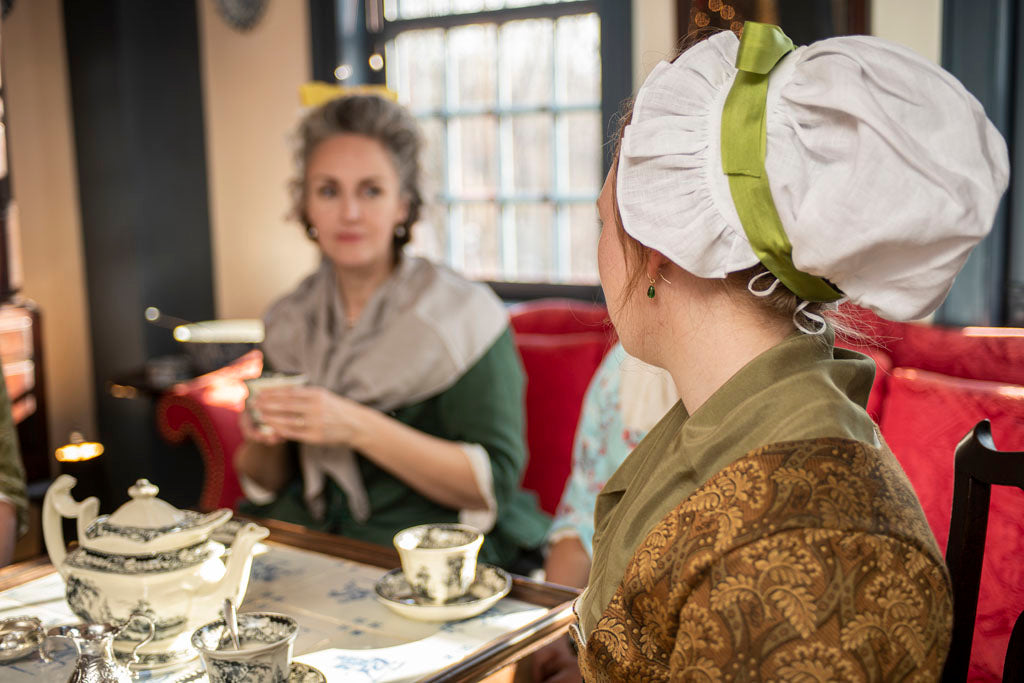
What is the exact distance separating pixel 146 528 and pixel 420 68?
2.83 metres

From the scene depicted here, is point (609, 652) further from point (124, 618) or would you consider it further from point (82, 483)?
point (82, 483)

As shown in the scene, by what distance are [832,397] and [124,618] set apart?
0.79m

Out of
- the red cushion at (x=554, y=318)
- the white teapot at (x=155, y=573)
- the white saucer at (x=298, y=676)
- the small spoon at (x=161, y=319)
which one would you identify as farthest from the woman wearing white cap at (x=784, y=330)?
the small spoon at (x=161, y=319)

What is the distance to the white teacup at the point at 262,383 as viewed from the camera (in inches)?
68.8

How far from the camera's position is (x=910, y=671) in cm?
70

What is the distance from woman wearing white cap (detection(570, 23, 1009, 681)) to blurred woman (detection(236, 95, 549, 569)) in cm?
105

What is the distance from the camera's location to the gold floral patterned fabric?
2.22 feet

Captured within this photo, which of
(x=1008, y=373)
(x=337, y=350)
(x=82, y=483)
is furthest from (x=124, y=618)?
(x=1008, y=373)

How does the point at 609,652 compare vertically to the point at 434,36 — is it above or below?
below

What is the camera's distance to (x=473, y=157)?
3561 millimetres

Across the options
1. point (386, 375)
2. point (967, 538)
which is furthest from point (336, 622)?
point (386, 375)

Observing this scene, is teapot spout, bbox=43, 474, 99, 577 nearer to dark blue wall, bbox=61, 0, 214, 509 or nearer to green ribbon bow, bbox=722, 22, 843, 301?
green ribbon bow, bbox=722, 22, 843, 301

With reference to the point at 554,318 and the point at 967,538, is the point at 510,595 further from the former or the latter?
the point at 554,318

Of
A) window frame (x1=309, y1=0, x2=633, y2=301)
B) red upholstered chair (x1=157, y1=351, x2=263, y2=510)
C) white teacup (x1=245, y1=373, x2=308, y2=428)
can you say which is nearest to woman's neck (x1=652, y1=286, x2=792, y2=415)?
white teacup (x1=245, y1=373, x2=308, y2=428)
